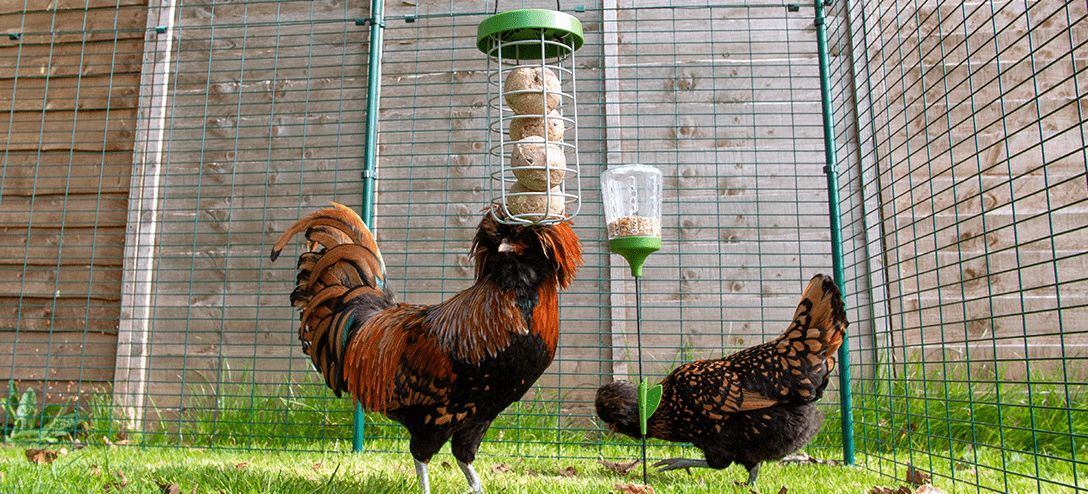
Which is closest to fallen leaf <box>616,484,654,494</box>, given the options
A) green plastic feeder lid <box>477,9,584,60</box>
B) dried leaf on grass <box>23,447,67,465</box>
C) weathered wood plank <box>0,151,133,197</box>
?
green plastic feeder lid <box>477,9,584,60</box>

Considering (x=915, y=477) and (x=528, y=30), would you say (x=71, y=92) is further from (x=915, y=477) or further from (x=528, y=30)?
(x=915, y=477)

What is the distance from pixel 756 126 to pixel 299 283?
345 centimetres

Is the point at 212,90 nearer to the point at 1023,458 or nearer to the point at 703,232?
the point at 703,232

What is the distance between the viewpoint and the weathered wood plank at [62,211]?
A: 207 inches

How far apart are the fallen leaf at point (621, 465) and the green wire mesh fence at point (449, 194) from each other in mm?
364

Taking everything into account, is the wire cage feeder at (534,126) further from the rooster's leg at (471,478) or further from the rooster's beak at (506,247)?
the rooster's leg at (471,478)

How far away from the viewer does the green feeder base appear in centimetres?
280

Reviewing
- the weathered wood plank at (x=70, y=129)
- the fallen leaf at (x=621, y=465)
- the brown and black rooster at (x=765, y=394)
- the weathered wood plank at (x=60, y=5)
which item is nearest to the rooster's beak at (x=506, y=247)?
the brown and black rooster at (x=765, y=394)

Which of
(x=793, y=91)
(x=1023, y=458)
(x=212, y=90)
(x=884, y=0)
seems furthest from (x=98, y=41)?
(x=1023, y=458)

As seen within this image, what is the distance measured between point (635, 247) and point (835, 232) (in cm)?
195

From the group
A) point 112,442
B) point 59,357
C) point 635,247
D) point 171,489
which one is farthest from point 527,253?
point 59,357

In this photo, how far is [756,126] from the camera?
4.88m

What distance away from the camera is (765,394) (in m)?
3.48

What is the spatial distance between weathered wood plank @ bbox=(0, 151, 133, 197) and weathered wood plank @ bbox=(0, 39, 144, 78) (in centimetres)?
69
